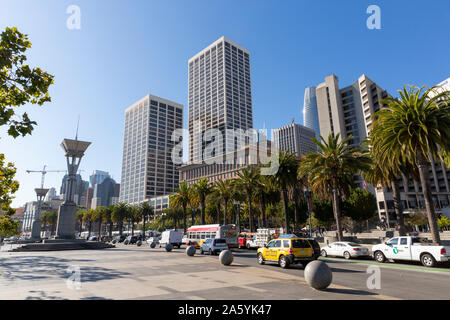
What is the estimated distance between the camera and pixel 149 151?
179 metres

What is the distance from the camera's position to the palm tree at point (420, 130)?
68.0ft

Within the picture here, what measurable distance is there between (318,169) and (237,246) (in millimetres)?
14242

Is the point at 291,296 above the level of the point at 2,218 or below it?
below

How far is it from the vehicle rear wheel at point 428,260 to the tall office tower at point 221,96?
157419mm

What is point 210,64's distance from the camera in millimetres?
191000

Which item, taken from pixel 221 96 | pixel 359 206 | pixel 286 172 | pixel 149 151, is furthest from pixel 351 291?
pixel 149 151

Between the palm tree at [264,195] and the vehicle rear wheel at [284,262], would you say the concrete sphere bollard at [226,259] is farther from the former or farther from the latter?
the palm tree at [264,195]

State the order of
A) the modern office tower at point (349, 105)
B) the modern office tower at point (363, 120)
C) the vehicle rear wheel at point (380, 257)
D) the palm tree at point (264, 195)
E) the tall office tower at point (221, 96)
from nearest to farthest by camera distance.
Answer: the vehicle rear wheel at point (380, 257), the palm tree at point (264, 195), the modern office tower at point (363, 120), the modern office tower at point (349, 105), the tall office tower at point (221, 96)

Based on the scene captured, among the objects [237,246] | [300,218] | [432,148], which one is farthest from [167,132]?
[432,148]

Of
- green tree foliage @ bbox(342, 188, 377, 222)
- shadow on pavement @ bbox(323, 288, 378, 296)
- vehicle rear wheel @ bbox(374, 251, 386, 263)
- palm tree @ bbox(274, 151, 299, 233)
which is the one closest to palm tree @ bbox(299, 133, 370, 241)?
palm tree @ bbox(274, 151, 299, 233)

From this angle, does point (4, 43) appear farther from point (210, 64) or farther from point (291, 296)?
point (210, 64)

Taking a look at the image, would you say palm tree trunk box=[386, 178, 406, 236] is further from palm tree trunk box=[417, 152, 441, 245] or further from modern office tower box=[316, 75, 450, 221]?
modern office tower box=[316, 75, 450, 221]

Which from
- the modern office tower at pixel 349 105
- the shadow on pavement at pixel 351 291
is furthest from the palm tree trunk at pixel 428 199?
the modern office tower at pixel 349 105

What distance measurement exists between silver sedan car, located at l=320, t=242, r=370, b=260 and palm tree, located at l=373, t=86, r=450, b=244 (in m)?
5.15
